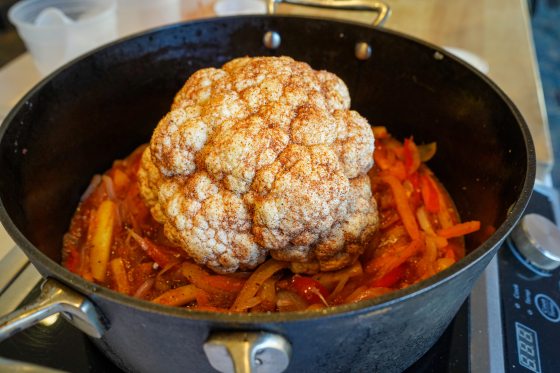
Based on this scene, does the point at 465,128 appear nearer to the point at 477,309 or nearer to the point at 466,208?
the point at 466,208

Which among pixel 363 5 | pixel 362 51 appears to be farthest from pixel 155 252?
pixel 363 5

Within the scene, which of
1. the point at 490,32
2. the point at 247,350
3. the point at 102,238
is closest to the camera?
the point at 247,350

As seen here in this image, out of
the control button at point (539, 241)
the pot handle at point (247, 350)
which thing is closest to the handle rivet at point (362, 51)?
the control button at point (539, 241)

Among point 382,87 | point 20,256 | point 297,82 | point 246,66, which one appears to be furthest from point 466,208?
point 20,256

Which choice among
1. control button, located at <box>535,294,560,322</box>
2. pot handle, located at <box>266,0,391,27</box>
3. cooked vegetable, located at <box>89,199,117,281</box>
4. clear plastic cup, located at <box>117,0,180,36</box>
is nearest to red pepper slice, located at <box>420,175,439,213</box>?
control button, located at <box>535,294,560,322</box>

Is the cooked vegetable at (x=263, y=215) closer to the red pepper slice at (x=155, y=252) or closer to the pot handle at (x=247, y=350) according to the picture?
the red pepper slice at (x=155, y=252)

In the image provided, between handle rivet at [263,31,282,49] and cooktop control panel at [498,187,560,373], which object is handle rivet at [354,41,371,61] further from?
cooktop control panel at [498,187,560,373]

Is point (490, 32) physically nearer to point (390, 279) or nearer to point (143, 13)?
point (143, 13)
